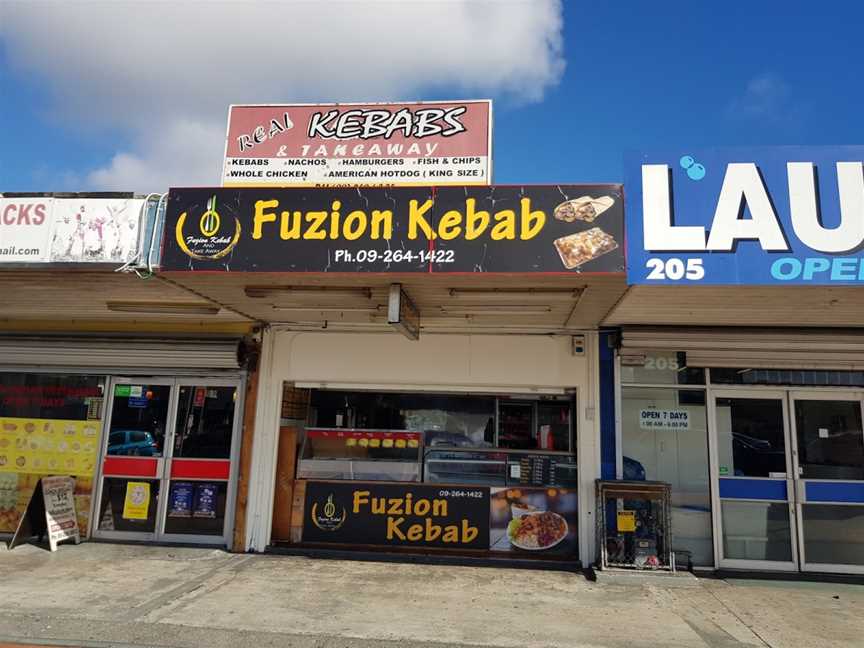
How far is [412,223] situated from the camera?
580 cm

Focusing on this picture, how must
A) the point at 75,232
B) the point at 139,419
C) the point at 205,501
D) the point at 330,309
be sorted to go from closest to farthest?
the point at 75,232 → the point at 330,309 → the point at 205,501 → the point at 139,419

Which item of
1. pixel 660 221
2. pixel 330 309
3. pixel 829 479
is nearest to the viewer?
pixel 660 221

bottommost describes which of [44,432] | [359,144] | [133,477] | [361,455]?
[133,477]

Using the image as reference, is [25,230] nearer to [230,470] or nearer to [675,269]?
[230,470]

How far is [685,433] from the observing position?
7.93 metres

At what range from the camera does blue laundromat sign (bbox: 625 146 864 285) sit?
552cm

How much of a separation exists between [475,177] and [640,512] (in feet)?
14.7

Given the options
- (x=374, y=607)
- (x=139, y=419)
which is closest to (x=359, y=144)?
(x=139, y=419)

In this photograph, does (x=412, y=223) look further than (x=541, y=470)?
No

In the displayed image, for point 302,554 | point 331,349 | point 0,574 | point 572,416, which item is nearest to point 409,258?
point 331,349

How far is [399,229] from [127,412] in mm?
5410

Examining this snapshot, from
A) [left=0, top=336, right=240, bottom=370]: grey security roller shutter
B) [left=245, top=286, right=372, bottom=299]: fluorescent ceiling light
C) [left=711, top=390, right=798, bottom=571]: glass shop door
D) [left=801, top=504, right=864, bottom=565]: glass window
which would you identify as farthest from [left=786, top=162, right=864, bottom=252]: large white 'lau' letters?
[left=0, top=336, right=240, bottom=370]: grey security roller shutter

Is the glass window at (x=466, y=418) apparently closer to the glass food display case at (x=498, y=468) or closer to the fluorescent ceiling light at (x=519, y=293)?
the glass food display case at (x=498, y=468)

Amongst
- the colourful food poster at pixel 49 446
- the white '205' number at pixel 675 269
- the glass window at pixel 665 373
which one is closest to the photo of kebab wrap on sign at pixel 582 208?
the white '205' number at pixel 675 269
